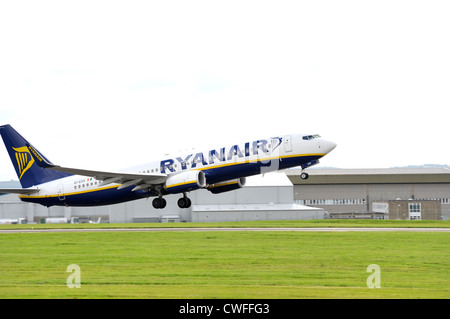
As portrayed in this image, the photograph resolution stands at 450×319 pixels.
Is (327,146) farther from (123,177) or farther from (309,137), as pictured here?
(123,177)

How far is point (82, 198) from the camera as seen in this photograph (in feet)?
185

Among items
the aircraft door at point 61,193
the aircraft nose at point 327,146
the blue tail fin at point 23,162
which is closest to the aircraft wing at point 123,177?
the aircraft door at point 61,193

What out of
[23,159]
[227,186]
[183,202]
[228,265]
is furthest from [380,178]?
[228,265]

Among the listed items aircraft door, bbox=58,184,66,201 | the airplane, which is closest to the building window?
the airplane

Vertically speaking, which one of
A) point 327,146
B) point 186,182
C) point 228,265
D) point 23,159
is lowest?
point 228,265

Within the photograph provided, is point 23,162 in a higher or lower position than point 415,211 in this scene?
higher

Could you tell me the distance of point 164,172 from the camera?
52656mm

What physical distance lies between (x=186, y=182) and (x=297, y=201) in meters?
87.0

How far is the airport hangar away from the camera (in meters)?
91.3
